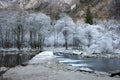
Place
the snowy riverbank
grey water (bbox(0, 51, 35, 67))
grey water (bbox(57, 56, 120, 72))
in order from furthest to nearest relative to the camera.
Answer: grey water (bbox(0, 51, 35, 67)) < grey water (bbox(57, 56, 120, 72)) < the snowy riverbank

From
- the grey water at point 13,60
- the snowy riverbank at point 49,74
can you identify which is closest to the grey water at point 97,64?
the snowy riverbank at point 49,74

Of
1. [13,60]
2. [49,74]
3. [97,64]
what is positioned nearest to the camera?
[49,74]

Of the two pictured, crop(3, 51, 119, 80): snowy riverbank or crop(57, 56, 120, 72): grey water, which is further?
crop(57, 56, 120, 72): grey water

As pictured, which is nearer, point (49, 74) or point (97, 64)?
point (49, 74)

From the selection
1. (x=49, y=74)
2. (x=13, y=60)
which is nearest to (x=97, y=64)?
(x=13, y=60)

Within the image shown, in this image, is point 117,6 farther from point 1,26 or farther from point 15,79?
point 15,79

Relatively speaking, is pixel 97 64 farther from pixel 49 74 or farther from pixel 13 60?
pixel 49 74

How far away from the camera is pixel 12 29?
11931cm

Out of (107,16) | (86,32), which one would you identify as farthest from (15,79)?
(107,16)

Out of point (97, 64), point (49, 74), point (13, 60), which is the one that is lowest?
point (97, 64)

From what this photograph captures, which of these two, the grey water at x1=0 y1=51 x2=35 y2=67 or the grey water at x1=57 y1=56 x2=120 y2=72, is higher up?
the grey water at x1=0 y1=51 x2=35 y2=67

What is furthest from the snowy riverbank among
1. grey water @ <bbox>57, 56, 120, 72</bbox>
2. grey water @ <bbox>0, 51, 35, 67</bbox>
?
grey water @ <bbox>0, 51, 35, 67</bbox>

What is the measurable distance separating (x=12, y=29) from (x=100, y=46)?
179ft

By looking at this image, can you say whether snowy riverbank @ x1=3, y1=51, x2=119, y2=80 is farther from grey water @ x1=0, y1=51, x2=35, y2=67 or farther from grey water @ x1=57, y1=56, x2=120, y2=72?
grey water @ x1=0, y1=51, x2=35, y2=67
